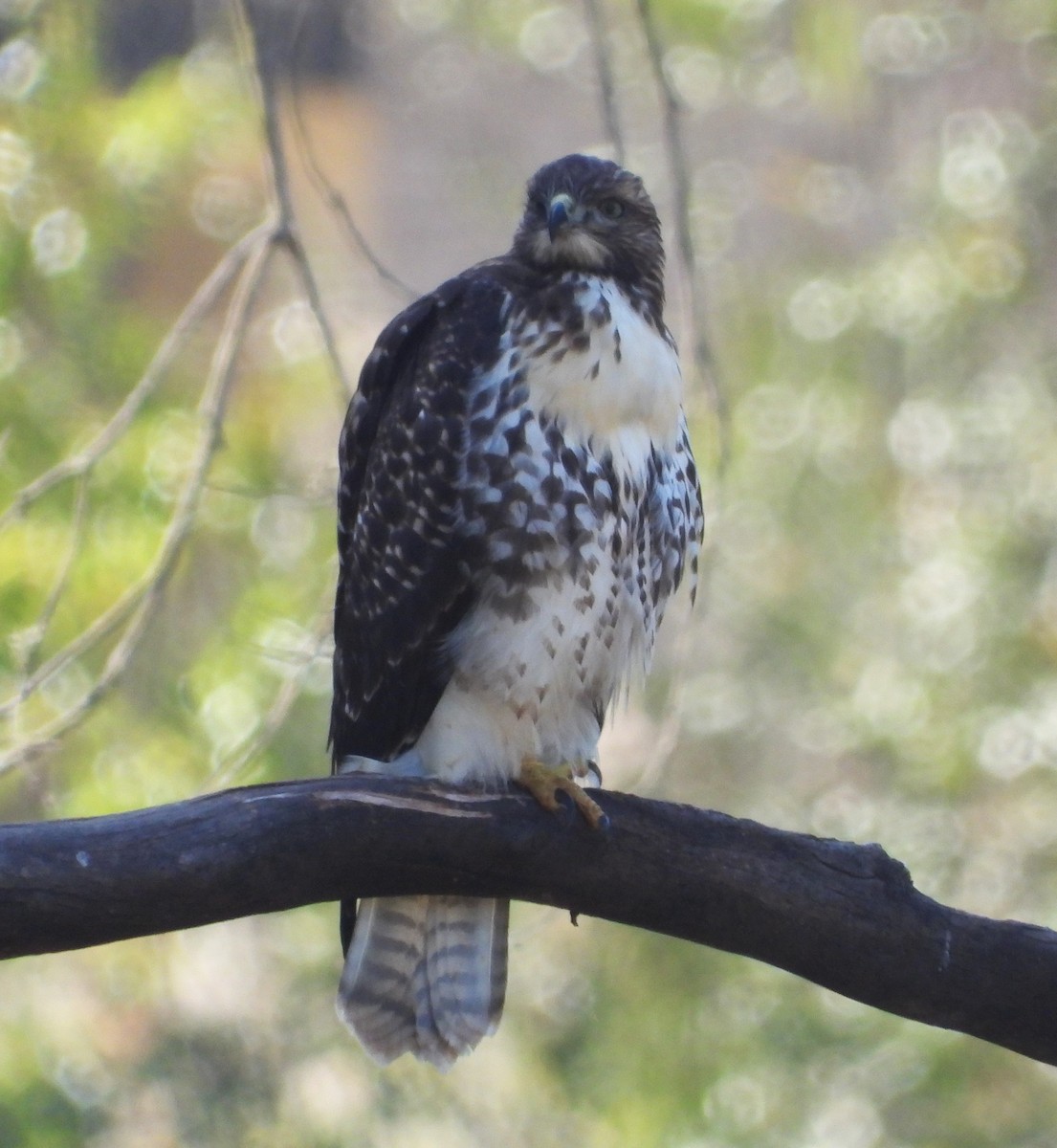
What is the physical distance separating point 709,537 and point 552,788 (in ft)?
7.08

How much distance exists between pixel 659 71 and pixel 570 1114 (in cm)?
352

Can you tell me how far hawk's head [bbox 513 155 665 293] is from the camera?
305 cm

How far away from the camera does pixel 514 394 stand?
2.82 meters

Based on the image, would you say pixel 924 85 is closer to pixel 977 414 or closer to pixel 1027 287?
pixel 1027 287

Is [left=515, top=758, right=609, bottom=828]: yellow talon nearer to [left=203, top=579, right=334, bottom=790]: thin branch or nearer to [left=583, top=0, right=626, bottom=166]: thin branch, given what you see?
[left=203, top=579, right=334, bottom=790]: thin branch

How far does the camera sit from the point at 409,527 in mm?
2873

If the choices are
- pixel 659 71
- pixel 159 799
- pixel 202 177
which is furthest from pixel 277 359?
pixel 659 71

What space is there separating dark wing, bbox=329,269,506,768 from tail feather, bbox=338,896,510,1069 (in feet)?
1.03

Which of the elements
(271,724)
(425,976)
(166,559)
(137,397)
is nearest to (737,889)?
(425,976)

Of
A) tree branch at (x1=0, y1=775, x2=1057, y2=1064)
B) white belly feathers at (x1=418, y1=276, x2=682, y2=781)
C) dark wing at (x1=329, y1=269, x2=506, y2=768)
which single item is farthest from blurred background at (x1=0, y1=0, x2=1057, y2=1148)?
tree branch at (x1=0, y1=775, x2=1057, y2=1064)

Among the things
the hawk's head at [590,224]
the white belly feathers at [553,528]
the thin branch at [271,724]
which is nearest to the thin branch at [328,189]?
the hawk's head at [590,224]

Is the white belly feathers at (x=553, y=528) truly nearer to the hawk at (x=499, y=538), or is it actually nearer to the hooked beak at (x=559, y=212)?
the hawk at (x=499, y=538)

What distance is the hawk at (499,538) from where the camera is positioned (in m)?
2.79

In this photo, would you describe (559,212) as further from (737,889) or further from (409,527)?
(737,889)
